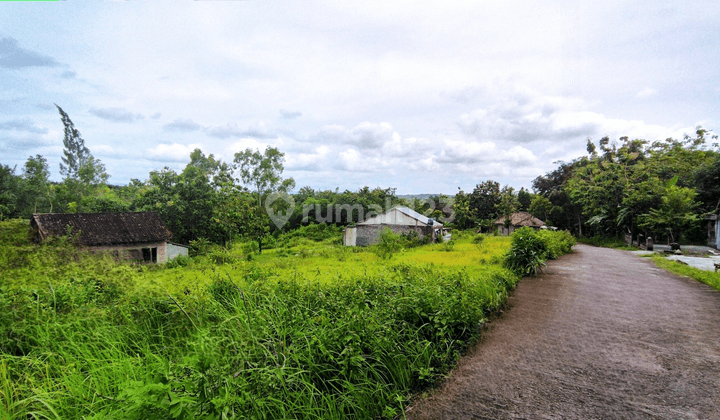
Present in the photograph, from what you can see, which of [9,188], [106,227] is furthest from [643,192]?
[9,188]

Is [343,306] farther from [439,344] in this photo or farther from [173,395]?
[173,395]

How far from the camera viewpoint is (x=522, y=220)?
117ft

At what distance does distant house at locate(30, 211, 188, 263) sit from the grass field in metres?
17.2

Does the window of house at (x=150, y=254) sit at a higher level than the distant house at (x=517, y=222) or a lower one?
lower

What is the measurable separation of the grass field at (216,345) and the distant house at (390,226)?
18.8 meters

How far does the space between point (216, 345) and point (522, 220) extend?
37.5 m

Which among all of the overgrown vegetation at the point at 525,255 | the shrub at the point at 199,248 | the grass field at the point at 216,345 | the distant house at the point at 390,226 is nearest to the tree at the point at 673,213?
the distant house at the point at 390,226

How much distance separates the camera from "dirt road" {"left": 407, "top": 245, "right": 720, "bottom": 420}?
9.83 feet

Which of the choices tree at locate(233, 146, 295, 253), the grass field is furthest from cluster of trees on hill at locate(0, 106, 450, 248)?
the grass field

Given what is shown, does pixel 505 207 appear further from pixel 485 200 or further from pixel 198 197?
pixel 198 197

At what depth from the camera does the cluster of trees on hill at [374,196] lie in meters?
22.0

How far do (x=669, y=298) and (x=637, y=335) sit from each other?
122 inches

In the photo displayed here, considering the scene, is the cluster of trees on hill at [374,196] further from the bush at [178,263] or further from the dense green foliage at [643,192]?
the bush at [178,263]

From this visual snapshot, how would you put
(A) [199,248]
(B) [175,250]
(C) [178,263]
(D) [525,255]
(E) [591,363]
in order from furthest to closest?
(A) [199,248] < (B) [175,250] < (C) [178,263] < (D) [525,255] < (E) [591,363]
